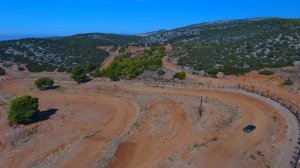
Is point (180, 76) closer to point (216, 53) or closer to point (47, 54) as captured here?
point (216, 53)

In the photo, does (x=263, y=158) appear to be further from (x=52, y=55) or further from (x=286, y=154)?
(x=52, y=55)

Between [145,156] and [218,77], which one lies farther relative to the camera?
[218,77]

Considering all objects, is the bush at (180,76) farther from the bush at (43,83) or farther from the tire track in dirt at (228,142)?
the bush at (43,83)

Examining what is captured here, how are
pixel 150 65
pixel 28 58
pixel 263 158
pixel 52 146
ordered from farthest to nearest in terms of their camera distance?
1. pixel 28 58
2. pixel 150 65
3. pixel 52 146
4. pixel 263 158

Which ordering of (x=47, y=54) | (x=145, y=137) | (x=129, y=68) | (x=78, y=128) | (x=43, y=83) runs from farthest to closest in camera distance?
(x=47, y=54), (x=129, y=68), (x=43, y=83), (x=78, y=128), (x=145, y=137)

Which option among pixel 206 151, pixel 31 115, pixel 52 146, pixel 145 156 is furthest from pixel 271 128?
pixel 31 115

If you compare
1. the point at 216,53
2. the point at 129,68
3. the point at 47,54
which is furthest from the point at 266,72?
the point at 47,54
